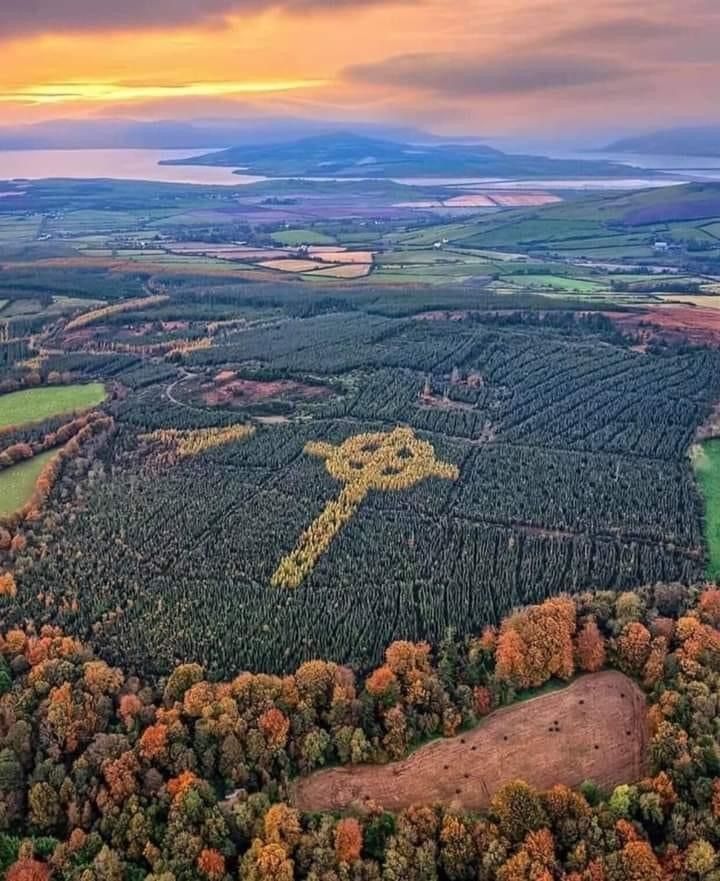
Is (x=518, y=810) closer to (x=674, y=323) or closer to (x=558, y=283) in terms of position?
(x=674, y=323)

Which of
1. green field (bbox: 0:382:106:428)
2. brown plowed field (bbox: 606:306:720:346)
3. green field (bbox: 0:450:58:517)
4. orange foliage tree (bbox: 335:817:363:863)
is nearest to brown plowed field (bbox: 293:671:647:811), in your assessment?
orange foliage tree (bbox: 335:817:363:863)

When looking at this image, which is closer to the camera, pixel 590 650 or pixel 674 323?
pixel 590 650

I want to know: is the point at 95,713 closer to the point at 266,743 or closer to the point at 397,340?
the point at 266,743

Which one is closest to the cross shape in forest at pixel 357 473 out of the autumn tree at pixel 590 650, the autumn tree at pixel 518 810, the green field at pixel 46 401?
the autumn tree at pixel 590 650

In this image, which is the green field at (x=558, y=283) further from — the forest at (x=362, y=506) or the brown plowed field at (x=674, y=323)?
the forest at (x=362, y=506)

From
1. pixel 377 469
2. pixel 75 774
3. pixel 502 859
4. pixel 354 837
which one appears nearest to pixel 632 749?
pixel 502 859

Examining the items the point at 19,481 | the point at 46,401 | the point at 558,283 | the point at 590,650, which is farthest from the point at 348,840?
the point at 558,283
